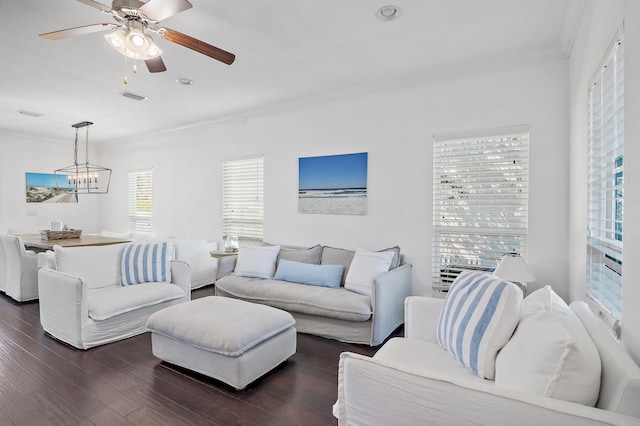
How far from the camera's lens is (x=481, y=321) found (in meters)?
1.70

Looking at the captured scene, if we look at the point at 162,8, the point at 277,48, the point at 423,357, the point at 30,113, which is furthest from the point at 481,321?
the point at 30,113

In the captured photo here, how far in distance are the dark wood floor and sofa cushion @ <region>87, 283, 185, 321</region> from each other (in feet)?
1.05

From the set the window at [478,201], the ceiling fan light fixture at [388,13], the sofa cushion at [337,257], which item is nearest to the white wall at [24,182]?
the sofa cushion at [337,257]

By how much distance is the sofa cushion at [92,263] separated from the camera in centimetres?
349

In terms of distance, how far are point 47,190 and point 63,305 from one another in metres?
5.33

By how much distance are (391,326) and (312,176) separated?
→ 213 cm

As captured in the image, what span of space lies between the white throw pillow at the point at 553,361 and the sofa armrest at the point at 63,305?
323cm

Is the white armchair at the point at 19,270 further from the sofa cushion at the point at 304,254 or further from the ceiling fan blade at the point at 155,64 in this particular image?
the ceiling fan blade at the point at 155,64

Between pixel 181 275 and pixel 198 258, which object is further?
pixel 198 258

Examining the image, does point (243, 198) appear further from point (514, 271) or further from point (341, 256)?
point (514, 271)

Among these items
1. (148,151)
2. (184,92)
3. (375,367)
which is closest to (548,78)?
(375,367)

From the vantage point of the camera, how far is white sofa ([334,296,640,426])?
102 centimetres

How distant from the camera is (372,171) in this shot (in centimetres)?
412

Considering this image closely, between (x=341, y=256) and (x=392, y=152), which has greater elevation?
(x=392, y=152)
